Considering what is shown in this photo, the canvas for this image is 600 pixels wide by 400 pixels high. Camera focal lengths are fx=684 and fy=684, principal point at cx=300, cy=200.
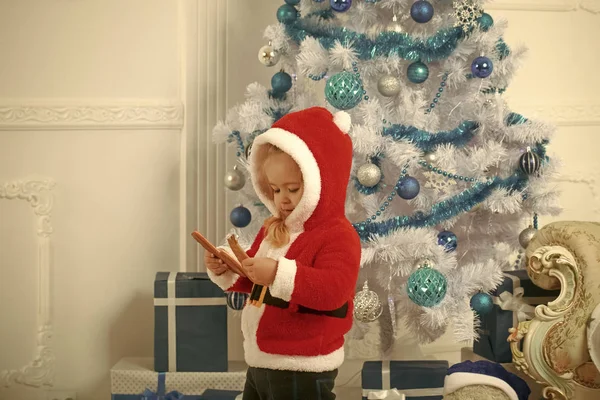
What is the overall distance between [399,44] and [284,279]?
91 centimetres

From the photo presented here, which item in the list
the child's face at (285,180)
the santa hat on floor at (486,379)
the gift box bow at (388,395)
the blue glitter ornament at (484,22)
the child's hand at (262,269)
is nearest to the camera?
the child's hand at (262,269)

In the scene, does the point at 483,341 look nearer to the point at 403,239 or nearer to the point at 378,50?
the point at 403,239

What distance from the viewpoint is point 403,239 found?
1.87 meters

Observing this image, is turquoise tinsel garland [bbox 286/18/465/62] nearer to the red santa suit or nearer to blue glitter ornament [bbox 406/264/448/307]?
the red santa suit

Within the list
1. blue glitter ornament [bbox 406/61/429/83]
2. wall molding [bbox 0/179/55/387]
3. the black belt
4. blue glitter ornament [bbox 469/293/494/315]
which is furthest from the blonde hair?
wall molding [bbox 0/179/55/387]

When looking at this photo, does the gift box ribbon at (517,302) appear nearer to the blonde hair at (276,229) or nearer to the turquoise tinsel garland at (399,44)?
the turquoise tinsel garland at (399,44)

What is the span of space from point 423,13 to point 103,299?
1499 mm

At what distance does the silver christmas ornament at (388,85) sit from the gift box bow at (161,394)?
1040 millimetres

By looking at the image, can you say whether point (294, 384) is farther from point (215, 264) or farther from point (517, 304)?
point (517, 304)

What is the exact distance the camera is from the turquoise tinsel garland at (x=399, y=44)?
1.94 m

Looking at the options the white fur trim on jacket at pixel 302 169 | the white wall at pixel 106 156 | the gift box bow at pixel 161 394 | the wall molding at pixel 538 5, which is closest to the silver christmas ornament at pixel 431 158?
the white fur trim on jacket at pixel 302 169

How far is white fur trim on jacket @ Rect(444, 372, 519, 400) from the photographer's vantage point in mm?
1878

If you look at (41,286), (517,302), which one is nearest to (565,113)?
(517,302)

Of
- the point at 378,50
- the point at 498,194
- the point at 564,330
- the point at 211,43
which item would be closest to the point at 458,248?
the point at 498,194
